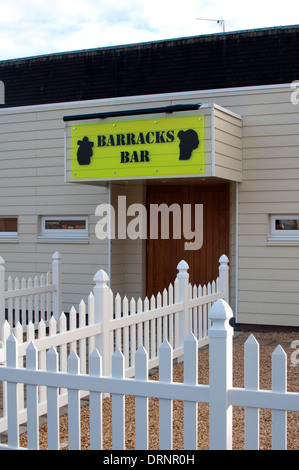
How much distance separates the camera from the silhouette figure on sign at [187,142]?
9773 mm

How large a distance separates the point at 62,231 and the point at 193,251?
8.99ft

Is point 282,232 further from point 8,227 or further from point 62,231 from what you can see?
point 8,227

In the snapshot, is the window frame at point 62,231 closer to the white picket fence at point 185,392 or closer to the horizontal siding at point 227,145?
the horizontal siding at point 227,145

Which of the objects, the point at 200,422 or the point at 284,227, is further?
the point at 284,227

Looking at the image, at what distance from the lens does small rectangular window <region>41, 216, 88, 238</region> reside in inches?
489

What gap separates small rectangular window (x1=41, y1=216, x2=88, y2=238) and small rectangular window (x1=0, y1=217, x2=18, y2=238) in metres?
0.70

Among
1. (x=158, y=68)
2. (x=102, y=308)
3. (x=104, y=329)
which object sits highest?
(x=158, y=68)

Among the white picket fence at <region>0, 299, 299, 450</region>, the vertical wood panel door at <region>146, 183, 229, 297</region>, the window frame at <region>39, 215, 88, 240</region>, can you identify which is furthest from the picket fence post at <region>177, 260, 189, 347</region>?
the white picket fence at <region>0, 299, 299, 450</region>

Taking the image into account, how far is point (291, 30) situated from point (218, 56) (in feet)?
4.57

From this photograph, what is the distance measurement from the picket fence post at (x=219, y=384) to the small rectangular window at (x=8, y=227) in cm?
1010

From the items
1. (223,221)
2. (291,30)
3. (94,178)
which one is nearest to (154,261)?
(223,221)

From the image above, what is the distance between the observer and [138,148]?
10.2 m

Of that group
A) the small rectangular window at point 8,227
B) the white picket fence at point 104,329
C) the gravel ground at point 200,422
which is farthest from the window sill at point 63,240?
the gravel ground at point 200,422

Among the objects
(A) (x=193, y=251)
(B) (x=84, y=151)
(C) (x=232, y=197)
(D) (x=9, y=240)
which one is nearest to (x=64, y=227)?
(D) (x=9, y=240)
